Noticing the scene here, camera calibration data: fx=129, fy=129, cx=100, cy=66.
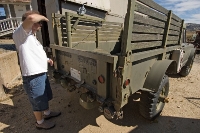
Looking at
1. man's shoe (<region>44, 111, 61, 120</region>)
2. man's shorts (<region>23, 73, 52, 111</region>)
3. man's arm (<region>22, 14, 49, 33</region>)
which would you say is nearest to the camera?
man's arm (<region>22, 14, 49, 33</region>)

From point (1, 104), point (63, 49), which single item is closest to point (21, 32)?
point (63, 49)

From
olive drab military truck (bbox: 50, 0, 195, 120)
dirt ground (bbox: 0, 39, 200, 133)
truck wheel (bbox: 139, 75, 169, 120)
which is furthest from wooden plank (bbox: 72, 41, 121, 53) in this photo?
truck wheel (bbox: 139, 75, 169, 120)

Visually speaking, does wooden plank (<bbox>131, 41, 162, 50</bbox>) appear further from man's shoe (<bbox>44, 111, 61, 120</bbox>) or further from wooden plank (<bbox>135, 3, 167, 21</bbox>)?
man's shoe (<bbox>44, 111, 61, 120</bbox>)

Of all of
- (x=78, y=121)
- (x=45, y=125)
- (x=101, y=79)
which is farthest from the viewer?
(x=78, y=121)

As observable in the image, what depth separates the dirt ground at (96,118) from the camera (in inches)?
99.1

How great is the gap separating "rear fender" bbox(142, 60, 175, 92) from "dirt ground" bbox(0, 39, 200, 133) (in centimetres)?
89

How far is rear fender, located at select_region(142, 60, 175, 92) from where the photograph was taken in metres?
2.23

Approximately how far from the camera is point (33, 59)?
6.95 feet

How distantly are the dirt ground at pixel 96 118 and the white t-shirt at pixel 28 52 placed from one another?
1255 millimetres

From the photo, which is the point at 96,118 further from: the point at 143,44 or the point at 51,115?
the point at 143,44

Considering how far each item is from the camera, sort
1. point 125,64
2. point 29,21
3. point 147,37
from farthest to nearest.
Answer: point 147,37
point 29,21
point 125,64

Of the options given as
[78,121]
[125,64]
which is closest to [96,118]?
[78,121]

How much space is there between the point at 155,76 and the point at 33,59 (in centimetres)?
210

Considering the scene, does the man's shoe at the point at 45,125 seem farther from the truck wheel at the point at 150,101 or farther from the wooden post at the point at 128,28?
the wooden post at the point at 128,28
